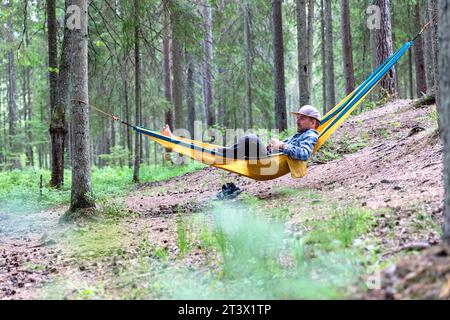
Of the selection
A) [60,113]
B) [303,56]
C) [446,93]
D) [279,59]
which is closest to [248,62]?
[279,59]

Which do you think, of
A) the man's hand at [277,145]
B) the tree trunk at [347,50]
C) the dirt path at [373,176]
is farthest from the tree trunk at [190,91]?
the man's hand at [277,145]

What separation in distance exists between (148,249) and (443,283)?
2205mm

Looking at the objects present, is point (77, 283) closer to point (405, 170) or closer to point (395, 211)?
point (395, 211)

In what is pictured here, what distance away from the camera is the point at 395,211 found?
2.86m

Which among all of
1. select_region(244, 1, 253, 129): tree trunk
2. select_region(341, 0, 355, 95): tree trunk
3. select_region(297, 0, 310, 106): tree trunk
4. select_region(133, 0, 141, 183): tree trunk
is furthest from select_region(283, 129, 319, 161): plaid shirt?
select_region(244, 1, 253, 129): tree trunk

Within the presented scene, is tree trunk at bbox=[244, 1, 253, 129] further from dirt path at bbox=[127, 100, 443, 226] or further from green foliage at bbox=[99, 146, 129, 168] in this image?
green foliage at bbox=[99, 146, 129, 168]

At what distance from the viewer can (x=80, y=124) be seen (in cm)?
447

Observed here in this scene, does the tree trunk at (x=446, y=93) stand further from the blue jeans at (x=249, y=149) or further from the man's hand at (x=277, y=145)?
the blue jeans at (x=249, y=149)

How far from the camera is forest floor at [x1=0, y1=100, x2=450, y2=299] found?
1.90 meters

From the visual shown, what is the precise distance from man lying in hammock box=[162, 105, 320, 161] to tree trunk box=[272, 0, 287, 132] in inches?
166

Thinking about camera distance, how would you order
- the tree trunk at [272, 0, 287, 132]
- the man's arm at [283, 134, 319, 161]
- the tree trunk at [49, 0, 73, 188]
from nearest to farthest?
the man's arm at [283, 134, 319, 161], the tree trunk at [49, 0, 73, 188], the tree trunk at [272, 0, 287, 132]

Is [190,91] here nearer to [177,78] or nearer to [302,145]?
[177,78]

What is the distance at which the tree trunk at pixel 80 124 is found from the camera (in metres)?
4.48
